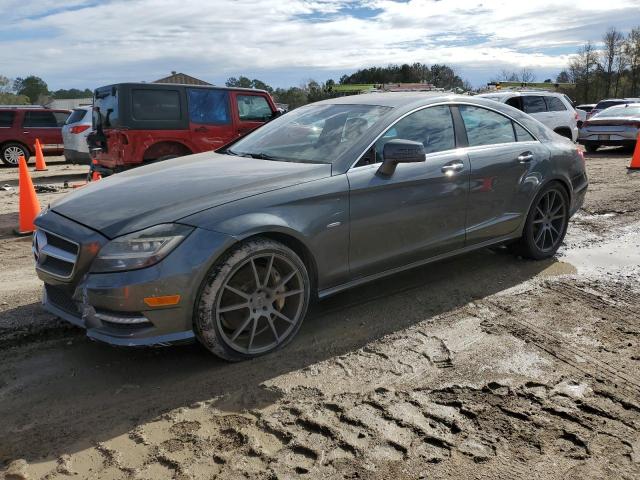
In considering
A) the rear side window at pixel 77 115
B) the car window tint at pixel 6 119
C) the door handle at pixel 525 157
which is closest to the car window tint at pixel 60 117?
the car window tint at pixel 6 119

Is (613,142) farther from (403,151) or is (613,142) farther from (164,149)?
(403,151)

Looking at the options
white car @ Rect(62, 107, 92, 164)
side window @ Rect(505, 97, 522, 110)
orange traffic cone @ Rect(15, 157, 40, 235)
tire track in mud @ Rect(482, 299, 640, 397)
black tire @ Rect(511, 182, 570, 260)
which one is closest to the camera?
tire track in mud @ Rect(482, 299, 640, 397)

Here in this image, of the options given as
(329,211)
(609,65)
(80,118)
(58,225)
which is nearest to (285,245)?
(329,211)

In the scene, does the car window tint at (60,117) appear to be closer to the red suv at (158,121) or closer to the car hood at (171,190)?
the red suv at (158,121)

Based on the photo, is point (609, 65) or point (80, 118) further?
point (609, 65)

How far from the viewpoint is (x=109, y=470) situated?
2502 millimetres

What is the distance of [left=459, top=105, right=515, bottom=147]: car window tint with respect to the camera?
15.4 feet

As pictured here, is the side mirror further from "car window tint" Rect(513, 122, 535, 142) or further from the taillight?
the taillight

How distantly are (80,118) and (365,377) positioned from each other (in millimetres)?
12623

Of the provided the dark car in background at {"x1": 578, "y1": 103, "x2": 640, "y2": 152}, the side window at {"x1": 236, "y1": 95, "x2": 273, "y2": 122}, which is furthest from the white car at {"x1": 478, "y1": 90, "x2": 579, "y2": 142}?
the side window at {"x1": 236, "y1": 95, "x2": 273, "y2": 122}

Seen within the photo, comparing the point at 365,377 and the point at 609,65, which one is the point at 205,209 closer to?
the point at 365,377

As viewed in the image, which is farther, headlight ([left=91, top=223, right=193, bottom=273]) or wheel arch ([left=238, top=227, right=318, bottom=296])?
wheel arch ([left=238, top=227, right=318, bottom=296])

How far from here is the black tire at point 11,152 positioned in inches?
623

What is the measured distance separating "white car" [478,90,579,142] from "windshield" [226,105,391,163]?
978 centimetres
